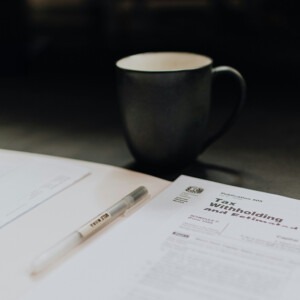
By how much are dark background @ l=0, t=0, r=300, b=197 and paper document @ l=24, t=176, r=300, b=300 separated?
0.27 feet

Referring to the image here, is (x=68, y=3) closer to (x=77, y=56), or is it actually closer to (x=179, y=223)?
(x=77, y=56)

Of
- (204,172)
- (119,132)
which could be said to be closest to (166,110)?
(204,172)

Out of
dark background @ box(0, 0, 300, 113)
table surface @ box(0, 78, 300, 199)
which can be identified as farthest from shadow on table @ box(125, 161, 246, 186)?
dark background @ box(0, 0, 300, 113)

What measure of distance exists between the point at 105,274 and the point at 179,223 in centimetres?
10

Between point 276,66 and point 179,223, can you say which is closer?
point 179,223

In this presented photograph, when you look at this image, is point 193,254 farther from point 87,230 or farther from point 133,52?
point 133,52

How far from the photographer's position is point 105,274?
0.41m

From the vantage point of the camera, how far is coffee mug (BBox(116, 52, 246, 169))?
1.89 feet

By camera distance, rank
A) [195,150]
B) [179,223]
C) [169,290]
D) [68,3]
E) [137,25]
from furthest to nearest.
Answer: [68,3] < [137,25] < [195,150] < [179,223] < [169,290]

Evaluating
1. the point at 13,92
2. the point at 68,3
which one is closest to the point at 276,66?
the point at 13,92

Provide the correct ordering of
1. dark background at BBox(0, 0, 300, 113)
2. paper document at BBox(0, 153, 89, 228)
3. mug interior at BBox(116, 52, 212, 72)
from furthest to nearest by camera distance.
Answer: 1. dark background at BBox(0, 0, 300, 113)
2. mug interior at BBox(116, 52, 212, 72)
3. paper document at BBox(0, 153, 89, 228)

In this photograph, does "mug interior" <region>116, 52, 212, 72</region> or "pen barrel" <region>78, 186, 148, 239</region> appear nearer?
"pen barrel" <region>78, 186, 148, 239</region>

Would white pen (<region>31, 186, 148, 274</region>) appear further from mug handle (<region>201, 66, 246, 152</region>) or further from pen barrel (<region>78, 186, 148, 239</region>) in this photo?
mug handle (<region>201, 66, 246, 152</region>)

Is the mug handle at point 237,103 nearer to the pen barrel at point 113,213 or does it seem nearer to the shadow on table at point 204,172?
the shadow on table at point 204,172
